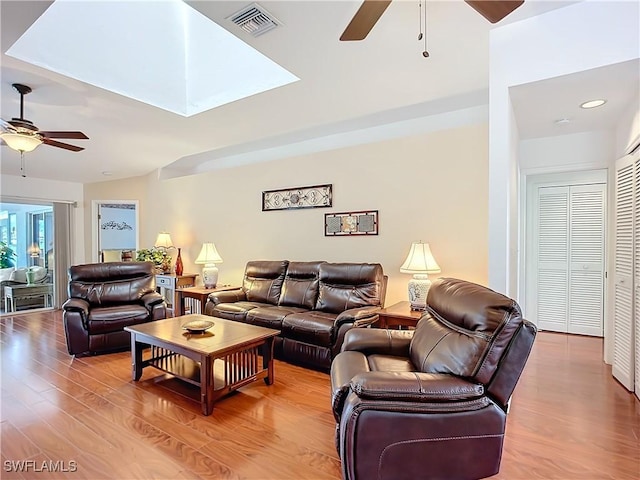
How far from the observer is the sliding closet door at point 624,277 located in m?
2.76

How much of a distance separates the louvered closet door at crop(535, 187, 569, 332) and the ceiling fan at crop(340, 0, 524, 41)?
11.5 ft

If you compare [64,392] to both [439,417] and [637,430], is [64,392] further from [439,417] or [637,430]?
[637,430]

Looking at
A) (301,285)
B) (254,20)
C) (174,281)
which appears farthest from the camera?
(174,281)

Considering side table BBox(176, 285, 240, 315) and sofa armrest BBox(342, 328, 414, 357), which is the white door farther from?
side table BBox(176, 285, 240, 315)

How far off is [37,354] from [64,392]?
1.34 meters

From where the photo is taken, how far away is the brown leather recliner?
3596 millimetres

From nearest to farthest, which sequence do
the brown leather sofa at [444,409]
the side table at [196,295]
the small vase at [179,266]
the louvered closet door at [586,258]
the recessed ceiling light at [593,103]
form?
the brown leather sofa at [444,409], the recessed ceiling light at [593,103], the louvered closet door at [586,258], the side table at [196,295], the small vase at [179,266]

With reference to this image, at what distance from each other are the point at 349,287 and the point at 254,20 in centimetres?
252

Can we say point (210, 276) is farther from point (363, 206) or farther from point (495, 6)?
point (495, 6)

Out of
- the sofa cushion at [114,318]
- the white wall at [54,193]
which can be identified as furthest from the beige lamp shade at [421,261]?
the white wall at [54,193]

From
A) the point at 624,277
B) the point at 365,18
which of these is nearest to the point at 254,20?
the point at 365,18

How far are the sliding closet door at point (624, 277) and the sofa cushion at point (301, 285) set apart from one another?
2.76 metres

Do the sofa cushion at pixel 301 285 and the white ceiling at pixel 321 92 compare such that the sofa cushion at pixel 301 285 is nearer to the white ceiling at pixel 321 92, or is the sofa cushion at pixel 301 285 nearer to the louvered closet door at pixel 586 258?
the white ceiling at pixel 321 92

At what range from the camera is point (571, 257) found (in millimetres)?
4398
